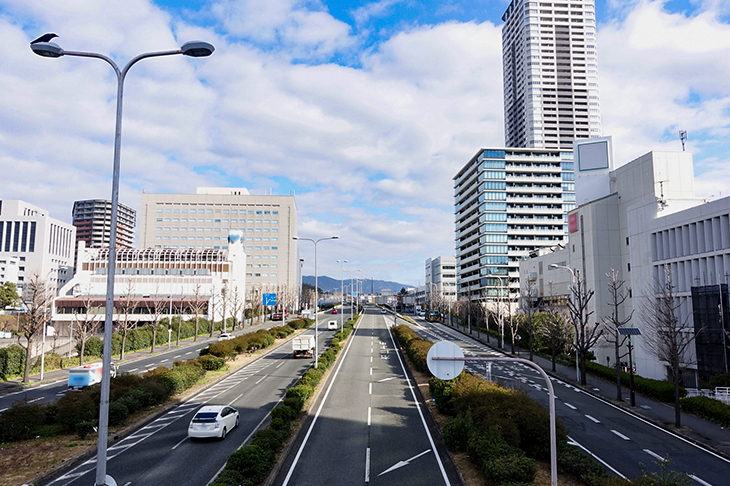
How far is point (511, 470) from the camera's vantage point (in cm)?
1442

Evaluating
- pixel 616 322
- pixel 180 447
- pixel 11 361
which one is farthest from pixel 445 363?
pixel 11 361

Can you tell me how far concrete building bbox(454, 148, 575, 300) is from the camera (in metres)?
118

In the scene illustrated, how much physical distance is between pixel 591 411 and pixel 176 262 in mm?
86959

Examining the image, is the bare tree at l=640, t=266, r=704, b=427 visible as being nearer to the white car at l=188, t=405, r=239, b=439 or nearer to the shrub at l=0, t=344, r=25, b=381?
the white car at l=188, t=405, r=239, b=439

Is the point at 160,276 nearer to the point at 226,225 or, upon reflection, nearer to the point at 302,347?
the point at 302,347

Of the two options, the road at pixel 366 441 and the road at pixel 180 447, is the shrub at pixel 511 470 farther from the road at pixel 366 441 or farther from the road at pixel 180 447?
the road at pixel 180 447

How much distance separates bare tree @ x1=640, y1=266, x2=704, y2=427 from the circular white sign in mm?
21159

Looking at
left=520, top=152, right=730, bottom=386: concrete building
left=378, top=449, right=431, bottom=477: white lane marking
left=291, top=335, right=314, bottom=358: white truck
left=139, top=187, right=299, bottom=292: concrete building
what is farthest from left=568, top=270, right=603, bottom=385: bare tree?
left=139, top=187, right=299, bottom=292: concrete building

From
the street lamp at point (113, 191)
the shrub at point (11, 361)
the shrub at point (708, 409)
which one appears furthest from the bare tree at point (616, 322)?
the shrub at point (11, 361)

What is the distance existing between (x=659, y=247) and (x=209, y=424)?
39.4 m

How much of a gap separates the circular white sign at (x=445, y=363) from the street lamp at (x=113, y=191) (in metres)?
7.81

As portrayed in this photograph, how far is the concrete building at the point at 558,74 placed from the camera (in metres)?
161

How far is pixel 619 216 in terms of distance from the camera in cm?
5303

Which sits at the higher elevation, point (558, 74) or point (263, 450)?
point (558, 74)
